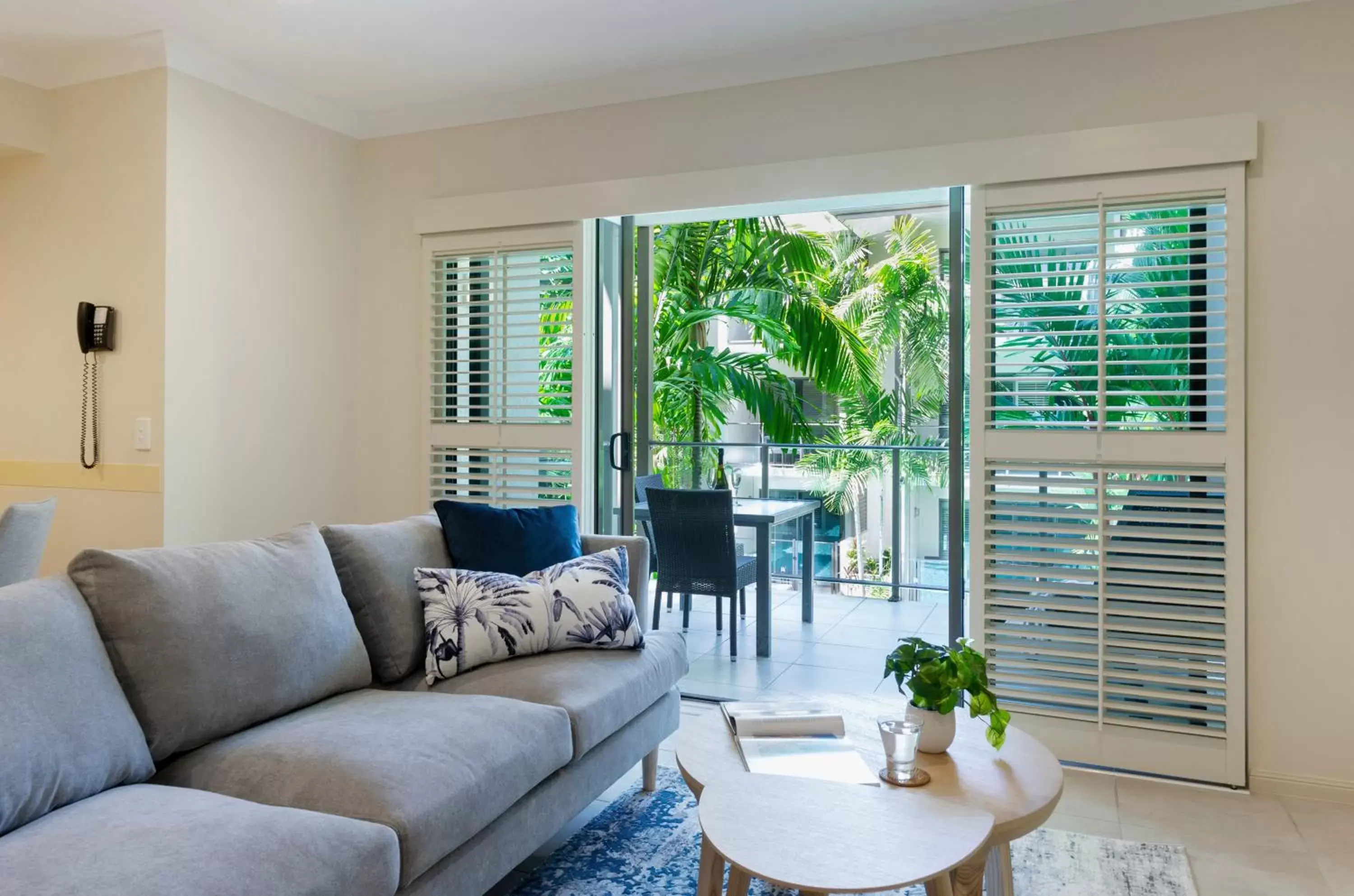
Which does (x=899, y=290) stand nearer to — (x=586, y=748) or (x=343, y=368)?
(x=343, y=368)

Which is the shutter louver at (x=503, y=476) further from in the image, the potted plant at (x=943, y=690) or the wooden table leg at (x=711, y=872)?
the wooden table leg at (x=711, y=872)

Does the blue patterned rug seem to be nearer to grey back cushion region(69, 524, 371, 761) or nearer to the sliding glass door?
grey back cushion region(69, 524, 371, 761)

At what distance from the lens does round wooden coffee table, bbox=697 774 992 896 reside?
4.82ft

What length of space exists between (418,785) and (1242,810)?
8.04 feet

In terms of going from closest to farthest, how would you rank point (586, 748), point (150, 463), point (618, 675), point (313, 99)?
point (586, 748) < point (618, 675) < point (150, 463) < point (313, 99)

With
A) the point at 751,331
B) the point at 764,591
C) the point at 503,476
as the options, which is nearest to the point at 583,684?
the point at 503,476

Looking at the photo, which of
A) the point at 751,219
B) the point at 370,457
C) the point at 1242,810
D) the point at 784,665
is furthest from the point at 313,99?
the point at 1242,810

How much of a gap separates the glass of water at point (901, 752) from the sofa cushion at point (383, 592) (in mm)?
1291

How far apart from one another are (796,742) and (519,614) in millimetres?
911

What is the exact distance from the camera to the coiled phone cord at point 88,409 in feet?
11.7

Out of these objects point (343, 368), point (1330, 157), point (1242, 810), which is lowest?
point (1242, 810)

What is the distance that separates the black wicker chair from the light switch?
2.10m

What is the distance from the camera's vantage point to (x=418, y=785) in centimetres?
177

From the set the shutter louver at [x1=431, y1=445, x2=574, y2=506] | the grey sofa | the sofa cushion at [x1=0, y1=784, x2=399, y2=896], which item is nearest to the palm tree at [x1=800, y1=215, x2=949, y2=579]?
the shutter louver at [x1=431, y1=445, x2=574, y2=506]
